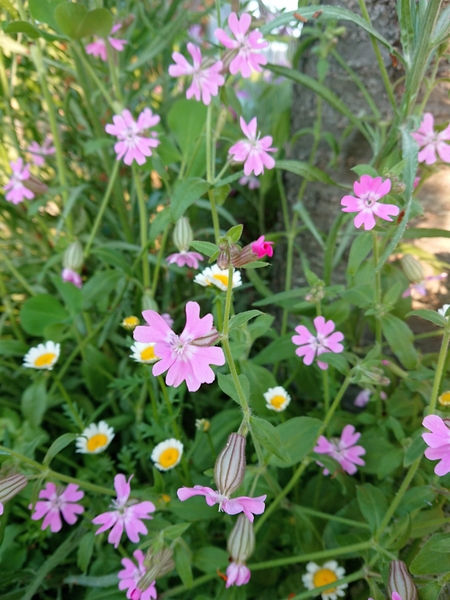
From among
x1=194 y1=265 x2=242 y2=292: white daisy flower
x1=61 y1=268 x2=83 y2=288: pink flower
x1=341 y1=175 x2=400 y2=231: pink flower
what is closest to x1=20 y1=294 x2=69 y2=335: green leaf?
x1=61 y1=268 x2=83 y2=288: pink flower

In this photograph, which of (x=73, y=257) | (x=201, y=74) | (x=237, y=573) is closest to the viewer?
(x=237, y=573)

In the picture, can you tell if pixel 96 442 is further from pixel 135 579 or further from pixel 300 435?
pixel 300 435

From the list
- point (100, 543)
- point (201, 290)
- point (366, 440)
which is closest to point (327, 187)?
point (201, 290)

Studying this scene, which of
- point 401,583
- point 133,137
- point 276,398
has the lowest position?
point 401,583

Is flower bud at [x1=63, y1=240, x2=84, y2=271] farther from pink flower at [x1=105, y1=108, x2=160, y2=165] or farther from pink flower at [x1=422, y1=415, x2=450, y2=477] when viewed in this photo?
pink flower at [x1=422, y1=415, x2=450, y2=477]

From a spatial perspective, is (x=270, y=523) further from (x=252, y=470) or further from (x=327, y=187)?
(x=327, y=187)

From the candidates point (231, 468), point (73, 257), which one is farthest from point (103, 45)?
point (231, 468)
